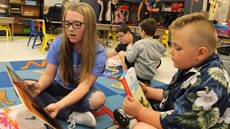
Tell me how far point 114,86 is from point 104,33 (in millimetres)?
3192

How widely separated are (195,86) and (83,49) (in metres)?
0.69

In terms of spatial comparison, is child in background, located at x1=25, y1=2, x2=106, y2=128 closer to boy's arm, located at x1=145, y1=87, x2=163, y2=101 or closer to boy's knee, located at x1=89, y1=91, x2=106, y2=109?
boy's knee, located at x1=89, y1=91, x2=106, y2=109

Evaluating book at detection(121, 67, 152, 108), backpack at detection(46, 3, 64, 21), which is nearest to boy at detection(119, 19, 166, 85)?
book at detection(121, 67, 152, 108)

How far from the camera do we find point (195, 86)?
2.26 ft

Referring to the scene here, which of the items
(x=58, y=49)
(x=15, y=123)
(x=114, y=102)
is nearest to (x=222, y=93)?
(x=15, y=123)

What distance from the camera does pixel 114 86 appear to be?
2055 mm

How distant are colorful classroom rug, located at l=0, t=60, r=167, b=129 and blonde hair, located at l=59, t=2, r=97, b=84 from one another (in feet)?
1.00

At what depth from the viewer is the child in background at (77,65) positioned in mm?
1141

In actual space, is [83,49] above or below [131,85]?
above

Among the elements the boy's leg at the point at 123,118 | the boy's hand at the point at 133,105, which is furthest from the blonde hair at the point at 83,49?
the boy's hand at the point at 133,105

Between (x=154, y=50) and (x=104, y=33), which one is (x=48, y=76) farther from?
(x=104, y=33)

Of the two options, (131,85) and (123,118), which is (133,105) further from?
(123,118)

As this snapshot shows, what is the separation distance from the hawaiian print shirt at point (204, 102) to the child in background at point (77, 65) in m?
0.56

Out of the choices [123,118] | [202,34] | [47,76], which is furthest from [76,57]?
[202,34]
